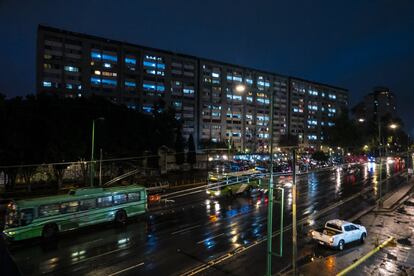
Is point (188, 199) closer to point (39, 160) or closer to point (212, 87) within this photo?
point (39, 160)

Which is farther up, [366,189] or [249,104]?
[249,104]

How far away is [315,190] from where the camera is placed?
42656mm

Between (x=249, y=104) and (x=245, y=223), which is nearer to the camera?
(x=245, y=223)

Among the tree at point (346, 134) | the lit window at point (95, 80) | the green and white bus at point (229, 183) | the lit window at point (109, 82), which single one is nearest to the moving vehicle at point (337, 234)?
the green and white bus at point (229, 183)

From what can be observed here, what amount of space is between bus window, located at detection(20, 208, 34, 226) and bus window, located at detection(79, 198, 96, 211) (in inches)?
130

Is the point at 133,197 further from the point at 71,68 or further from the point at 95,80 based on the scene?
the point at 95,80

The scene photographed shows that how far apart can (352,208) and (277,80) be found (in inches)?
4786

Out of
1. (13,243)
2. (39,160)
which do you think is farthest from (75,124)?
(13,243)

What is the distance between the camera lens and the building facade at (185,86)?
86688mm

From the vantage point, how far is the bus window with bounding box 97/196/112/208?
22983 mm

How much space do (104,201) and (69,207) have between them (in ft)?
9.10

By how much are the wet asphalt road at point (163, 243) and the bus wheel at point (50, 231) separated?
56cm

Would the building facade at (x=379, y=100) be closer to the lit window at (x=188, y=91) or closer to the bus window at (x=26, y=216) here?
the lit window at (x=188, y=91)

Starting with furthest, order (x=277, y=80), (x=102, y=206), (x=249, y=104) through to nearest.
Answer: (x=277, y=80)
(x=249, y=104)
(x=102, y=206)
